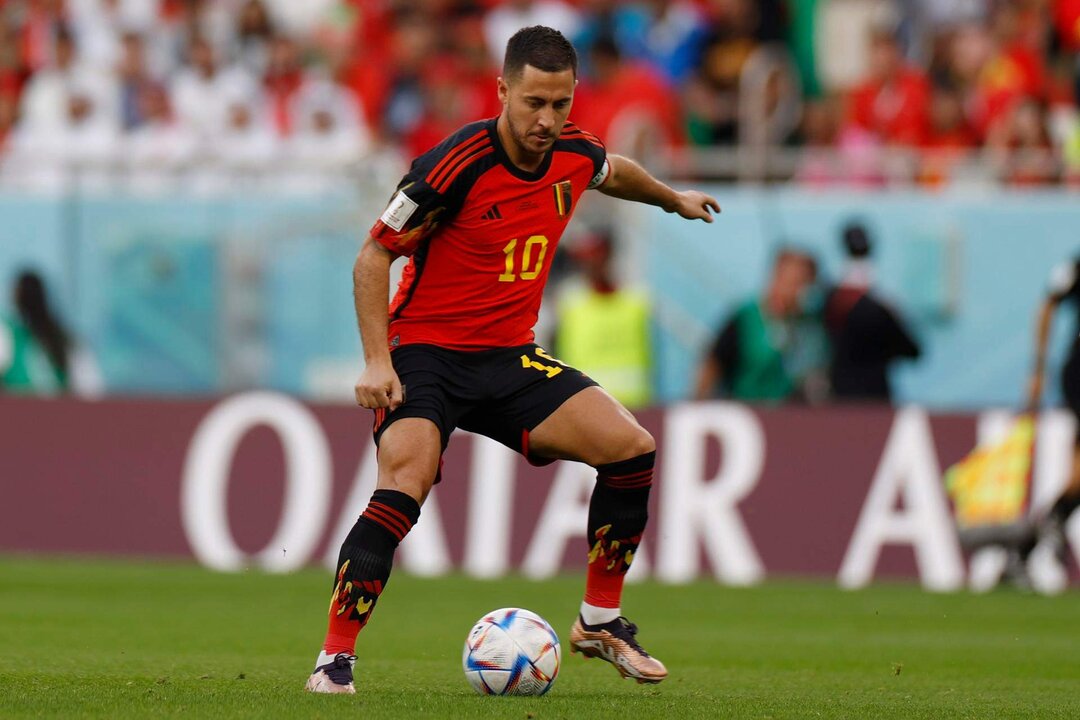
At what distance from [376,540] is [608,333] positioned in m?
8.44

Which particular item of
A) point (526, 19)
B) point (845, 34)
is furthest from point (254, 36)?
point (845, 34)

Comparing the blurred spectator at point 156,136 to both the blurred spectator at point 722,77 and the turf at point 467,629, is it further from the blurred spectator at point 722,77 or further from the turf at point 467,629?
the blurred spectator at point 722,77

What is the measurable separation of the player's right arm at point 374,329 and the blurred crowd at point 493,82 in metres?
A: 9.12

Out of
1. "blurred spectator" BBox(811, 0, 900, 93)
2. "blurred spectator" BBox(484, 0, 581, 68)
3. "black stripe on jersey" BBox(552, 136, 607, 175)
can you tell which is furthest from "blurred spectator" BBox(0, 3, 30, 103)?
"black stripe on jersey" BBox(552, 136, 607, 175)

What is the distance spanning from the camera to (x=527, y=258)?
7.33 meters

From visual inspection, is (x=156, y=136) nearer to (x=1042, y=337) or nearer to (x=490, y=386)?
(x=1042, y=337)

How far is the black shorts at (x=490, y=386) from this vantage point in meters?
7.15

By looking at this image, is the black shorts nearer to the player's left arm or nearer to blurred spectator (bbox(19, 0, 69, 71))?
the player's left arm

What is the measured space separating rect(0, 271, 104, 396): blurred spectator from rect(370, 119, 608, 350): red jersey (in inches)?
353

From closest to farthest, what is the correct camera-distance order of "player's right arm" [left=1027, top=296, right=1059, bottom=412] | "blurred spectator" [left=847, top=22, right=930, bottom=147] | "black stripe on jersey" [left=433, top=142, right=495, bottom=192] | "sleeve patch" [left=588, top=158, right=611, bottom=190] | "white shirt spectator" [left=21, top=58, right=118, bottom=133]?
"black stripe on jersey" [left=433, top=142, right=495, bottom=192] < "sleeve patch" [left=588, top=158, right=611, bottom=190] < "player's right arm" [left=1027, top=296, right=1059, bottom=412] < "blurred spectator" [left=847, top=22, right=930, bottom=147] < "white shirt spectator" [left=21, top=58, right=118, bottom=133]

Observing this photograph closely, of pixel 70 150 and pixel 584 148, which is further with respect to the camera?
pixel 70 150

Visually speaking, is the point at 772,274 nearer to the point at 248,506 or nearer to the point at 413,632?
the point at 248,506

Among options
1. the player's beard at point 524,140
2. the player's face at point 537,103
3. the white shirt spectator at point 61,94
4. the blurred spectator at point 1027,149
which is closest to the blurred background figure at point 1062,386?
the blurred spectator at point 1027,149

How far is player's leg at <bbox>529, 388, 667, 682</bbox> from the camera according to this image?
7285mm
